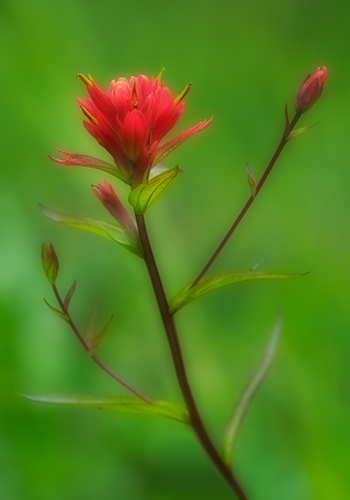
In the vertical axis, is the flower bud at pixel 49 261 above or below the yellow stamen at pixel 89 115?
below

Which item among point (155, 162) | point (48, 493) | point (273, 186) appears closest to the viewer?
point (155, 162)

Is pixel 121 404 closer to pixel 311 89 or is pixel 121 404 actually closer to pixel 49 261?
pixel 49 261

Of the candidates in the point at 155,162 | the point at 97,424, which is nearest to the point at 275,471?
the point at 97,424

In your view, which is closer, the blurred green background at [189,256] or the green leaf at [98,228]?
the green leaf at [98,228]

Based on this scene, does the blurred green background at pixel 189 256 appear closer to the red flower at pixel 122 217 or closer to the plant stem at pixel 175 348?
the plant stem at pixel 175 348

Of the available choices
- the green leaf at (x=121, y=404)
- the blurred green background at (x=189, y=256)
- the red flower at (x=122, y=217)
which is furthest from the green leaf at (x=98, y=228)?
the blurred green background at (x=189, y=256)

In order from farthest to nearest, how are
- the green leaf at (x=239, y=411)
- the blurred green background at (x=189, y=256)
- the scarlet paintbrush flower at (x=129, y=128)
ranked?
the blurred green background at (x=189, y=256), the green leaf at (x=239, y=411), the scarlet paintbrush flower at (x=129, y=128)

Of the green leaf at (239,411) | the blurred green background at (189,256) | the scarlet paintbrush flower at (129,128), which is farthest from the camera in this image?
the blurred green background at (189,256)

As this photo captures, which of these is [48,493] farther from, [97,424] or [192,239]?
[192,239]
